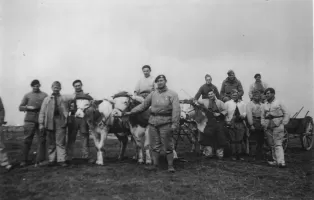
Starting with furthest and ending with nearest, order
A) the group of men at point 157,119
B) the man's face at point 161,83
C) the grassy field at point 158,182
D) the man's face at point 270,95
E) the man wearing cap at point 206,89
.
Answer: the man wearing cap at point 206,89 < the man's face at point 270,95 < the man's face at point 161,83 < the group of men at point 157,119 < the grassy field at point 158,182

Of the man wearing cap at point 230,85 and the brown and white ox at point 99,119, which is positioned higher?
the man wearing cap at point 230,85

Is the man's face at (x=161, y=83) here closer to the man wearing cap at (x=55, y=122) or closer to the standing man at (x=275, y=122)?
the man wearing cap at (x=55, y=122)

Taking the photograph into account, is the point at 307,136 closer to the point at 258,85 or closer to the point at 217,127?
the point at 258,85

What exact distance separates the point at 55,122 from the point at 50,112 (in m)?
0.31

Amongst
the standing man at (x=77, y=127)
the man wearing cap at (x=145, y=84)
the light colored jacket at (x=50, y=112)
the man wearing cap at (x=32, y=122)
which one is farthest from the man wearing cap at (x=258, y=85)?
the man wearing cap at (x=32, y=122)

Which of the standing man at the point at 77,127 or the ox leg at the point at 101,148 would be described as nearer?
the ox leg at the point at 101,148

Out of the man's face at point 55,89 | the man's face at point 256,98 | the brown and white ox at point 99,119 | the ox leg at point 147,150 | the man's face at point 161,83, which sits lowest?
the ox leg at point 147,150

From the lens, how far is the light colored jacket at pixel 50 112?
6875 millimetres

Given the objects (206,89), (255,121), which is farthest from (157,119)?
(255,121)

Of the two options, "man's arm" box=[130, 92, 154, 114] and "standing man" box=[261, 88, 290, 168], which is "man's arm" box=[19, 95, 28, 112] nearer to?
"man's arm" box=[130, 92, 154, 114]

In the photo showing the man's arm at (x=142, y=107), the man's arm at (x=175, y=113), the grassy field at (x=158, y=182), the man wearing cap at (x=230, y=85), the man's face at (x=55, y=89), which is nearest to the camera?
the grassy field at (x=158, y=182)

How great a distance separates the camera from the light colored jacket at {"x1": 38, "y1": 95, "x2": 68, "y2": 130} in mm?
6875

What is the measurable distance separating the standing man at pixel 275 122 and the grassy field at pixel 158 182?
0.46 m

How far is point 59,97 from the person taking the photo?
7.07m
